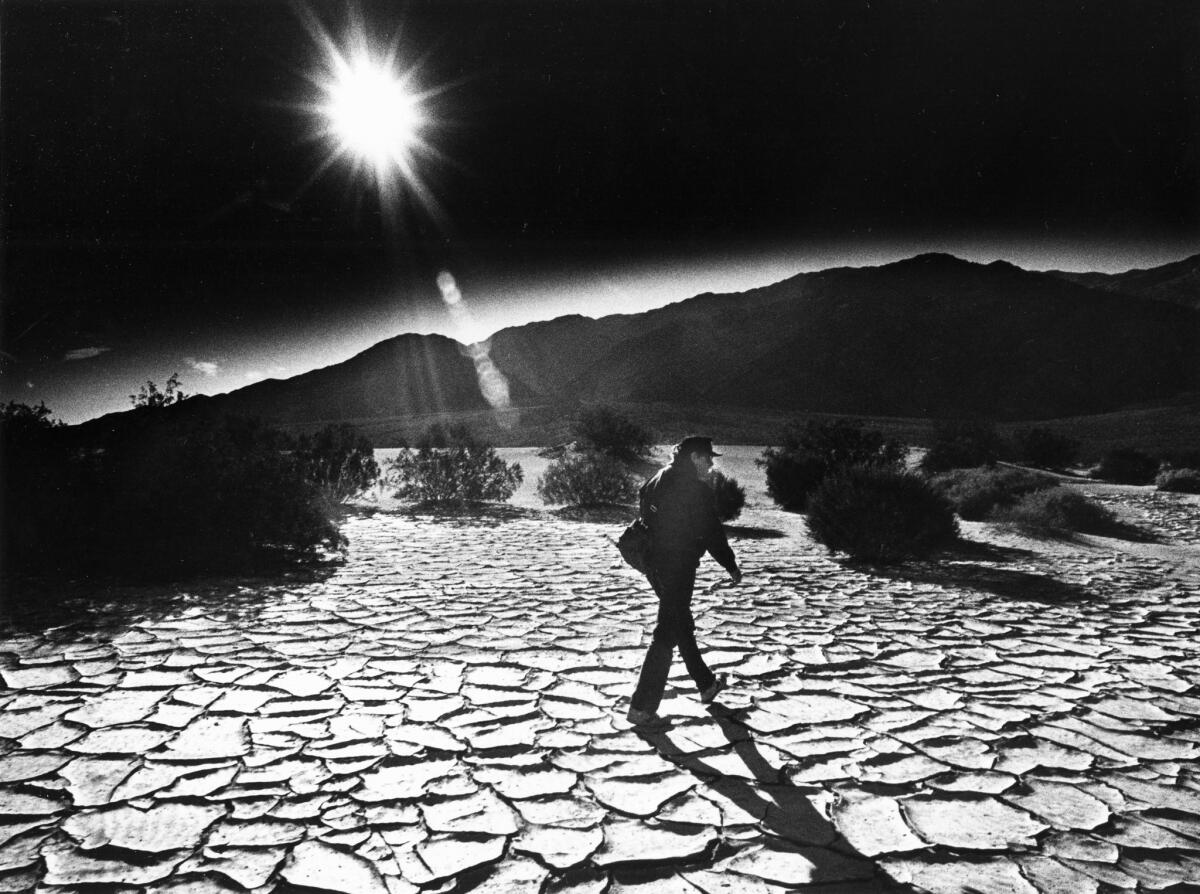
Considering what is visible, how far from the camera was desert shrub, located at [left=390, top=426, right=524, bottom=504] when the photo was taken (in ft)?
57.8

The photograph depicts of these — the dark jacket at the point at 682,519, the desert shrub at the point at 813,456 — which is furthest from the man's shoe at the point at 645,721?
the desert shrub at the point at 813,456

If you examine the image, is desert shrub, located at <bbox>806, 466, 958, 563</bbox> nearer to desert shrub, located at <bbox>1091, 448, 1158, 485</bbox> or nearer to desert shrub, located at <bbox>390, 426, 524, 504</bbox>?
desert shrub, located at <bbox>390, 426, 524, 504</bbox>

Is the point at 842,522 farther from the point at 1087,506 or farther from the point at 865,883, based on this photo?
the point at 865,883

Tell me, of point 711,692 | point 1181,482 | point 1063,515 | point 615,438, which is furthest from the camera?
point 615,438

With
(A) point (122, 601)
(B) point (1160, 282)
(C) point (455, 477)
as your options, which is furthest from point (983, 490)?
(B) point (1160, 282)

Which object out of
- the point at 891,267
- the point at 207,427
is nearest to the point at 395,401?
the point at 891,267

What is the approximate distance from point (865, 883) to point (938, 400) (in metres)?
88.2

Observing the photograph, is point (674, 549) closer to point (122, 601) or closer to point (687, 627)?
point (687, 627)

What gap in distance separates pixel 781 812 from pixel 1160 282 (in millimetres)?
144740

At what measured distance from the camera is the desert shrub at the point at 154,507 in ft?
27.1

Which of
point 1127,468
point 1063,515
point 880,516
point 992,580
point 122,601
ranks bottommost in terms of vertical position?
point 1127,468

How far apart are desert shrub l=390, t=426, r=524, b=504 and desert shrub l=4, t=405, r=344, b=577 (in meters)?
7.77

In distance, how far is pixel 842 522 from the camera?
33.8ft

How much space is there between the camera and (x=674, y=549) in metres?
4.36
